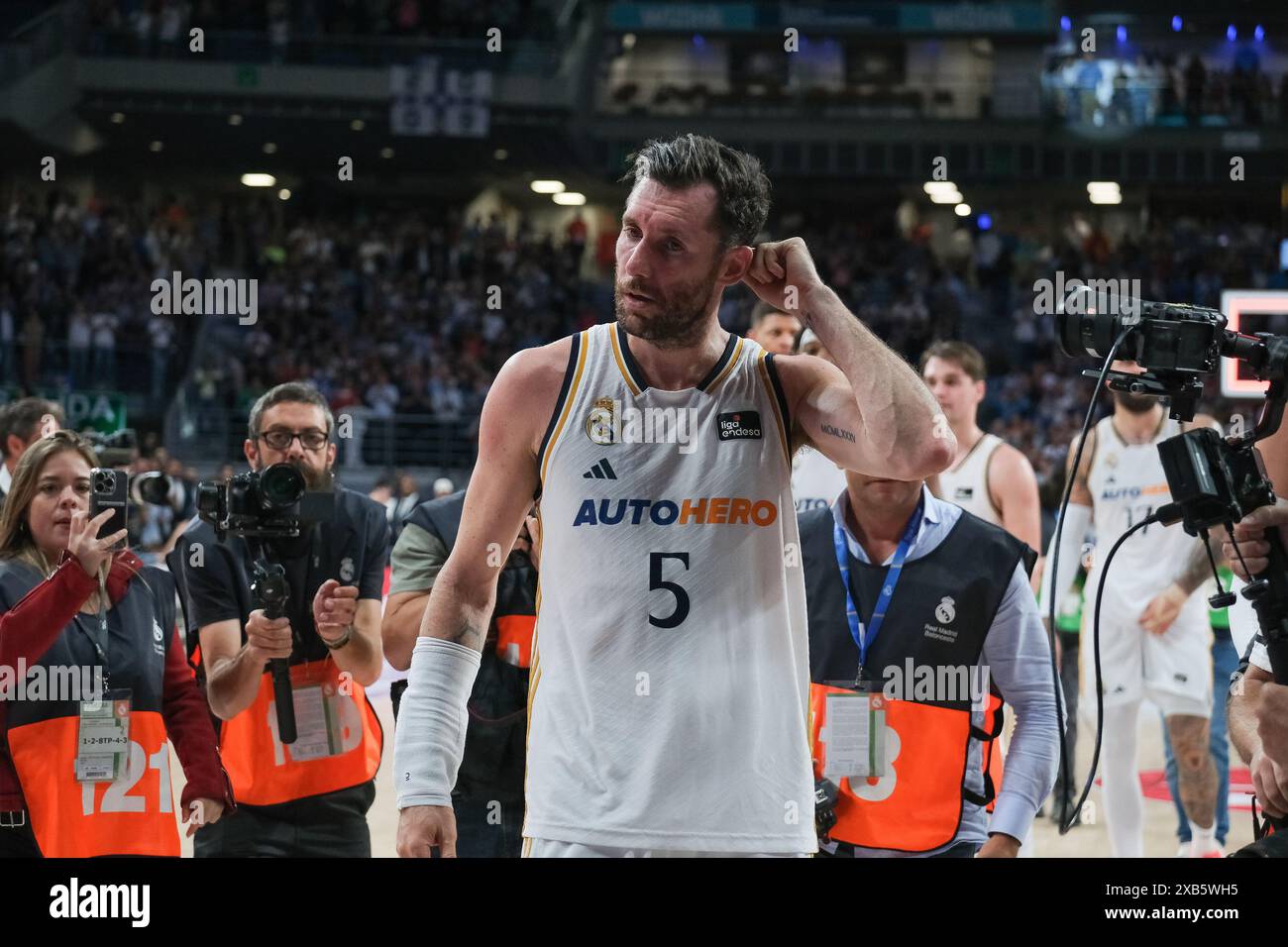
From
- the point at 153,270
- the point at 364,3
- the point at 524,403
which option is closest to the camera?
the point at 524,403

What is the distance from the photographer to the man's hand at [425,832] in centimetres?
255

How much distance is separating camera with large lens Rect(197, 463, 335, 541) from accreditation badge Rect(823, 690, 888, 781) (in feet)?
4.87

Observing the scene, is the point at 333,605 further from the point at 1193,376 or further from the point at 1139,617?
the point at 1139,617

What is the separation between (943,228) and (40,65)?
1558 cm

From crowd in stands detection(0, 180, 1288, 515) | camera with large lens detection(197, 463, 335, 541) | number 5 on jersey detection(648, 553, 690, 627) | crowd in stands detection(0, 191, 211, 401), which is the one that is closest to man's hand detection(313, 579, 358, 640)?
camera with large lens detection(197, 463, 335, 541)

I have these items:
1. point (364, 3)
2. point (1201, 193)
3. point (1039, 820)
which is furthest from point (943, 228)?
point (1039, 820)

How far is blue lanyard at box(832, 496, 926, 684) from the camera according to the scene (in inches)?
142

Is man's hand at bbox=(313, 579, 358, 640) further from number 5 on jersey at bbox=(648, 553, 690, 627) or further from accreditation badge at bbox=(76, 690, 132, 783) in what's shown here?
number 5 on jersey at bbox=(648, 553, 690, 627)

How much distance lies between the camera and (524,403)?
9.16 feet

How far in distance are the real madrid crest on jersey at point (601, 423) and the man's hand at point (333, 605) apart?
4.34 feet

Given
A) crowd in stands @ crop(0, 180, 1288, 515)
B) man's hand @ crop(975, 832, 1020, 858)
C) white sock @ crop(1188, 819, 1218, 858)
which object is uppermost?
crowd in stands @ crop(0, 180, 1288, 515)

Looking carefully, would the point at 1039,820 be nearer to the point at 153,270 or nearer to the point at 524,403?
the point at 524,403

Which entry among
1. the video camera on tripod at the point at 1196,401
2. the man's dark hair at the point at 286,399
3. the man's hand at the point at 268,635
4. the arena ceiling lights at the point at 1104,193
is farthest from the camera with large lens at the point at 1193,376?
the arena ceiling lights at the point at 1104,193

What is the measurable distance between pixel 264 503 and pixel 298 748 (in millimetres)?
710
